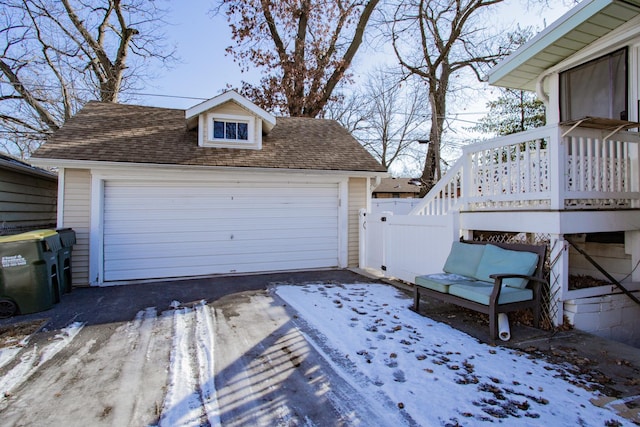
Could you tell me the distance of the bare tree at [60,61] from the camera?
46.7ft

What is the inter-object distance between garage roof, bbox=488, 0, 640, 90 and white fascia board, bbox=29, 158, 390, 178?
3417mm

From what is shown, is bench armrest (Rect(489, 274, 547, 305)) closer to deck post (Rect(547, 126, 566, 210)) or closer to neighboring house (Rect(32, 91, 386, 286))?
deck post (Rect(547, 126, 566, 210))

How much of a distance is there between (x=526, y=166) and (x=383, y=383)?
357 centimetres

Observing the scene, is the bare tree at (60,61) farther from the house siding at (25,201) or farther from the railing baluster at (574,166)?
the railing baluster at (574,166)

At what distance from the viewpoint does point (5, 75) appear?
1409 centimetres

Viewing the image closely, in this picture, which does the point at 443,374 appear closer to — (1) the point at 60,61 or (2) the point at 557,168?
(2) the point at 557,168

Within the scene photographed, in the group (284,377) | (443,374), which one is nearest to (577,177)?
(443,374)

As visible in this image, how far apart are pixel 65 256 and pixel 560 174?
25.2ft

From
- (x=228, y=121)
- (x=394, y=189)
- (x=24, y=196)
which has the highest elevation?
(x=394, y=189)

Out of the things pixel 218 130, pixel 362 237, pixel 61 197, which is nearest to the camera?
pixel 61 197

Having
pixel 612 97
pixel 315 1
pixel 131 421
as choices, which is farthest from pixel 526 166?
pixel 315 1

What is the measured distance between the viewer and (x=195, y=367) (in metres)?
3.38

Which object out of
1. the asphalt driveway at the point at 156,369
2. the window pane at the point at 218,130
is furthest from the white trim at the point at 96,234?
the window pane at the point at 218,130

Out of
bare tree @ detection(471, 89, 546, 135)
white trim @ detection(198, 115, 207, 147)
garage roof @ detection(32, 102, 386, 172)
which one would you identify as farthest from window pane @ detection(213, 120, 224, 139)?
bare tree @ detection(471, 89, 546, 135)
